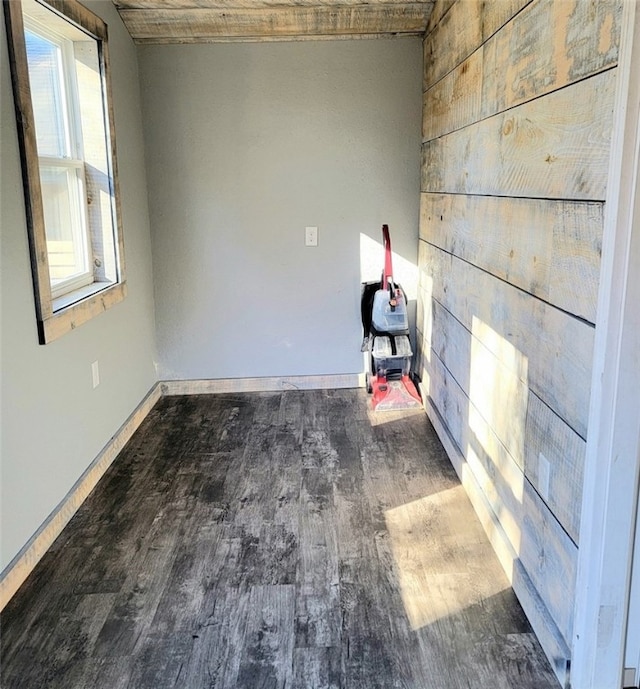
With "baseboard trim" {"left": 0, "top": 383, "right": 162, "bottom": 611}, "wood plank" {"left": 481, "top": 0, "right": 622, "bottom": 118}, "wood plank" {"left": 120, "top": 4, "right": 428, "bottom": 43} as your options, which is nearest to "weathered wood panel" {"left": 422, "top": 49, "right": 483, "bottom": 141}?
"wood plank" {"left": 481, "top": 0, "right": 622, "bottom": 118}

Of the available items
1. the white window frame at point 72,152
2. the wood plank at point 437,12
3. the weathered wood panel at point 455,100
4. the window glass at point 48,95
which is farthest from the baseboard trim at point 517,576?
the window glass at point 48,95

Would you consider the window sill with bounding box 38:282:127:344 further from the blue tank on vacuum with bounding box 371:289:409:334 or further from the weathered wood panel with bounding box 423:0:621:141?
the weathered wood panel with bounding box 423:0:621:141

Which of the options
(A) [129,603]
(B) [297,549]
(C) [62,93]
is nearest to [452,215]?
(B) [297,549]

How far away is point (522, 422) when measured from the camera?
200 cm

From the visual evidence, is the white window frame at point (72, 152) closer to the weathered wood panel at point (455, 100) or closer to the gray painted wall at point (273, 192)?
the gray painted wall at point (273, 192)

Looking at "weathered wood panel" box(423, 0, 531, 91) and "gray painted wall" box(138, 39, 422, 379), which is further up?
"weathered wood panel" box(423, 0, 531, 91)

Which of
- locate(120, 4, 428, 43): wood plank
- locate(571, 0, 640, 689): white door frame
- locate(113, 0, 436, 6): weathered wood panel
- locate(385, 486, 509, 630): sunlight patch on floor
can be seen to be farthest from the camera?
locate(120, 4, 428, 43): wood plank

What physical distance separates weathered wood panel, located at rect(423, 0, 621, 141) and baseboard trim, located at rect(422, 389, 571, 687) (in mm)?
1458

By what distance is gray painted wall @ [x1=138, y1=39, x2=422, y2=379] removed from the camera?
365 cm

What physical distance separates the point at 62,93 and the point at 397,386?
2336 mm

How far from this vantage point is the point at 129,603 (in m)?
2.03

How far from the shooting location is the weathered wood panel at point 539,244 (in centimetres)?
151

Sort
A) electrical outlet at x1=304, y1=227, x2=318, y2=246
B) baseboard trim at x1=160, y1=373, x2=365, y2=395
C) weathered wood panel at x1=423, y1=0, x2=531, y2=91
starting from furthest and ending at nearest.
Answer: baseboard trim at x1=160, y1=373, x2=365, y2=395 → electrical outlet at x1=304, y1=227, x2=318, y2=246 → weathered wood panel at x1=423, y1=0, x2=531, y2=91

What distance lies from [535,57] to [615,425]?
3.63 ft
